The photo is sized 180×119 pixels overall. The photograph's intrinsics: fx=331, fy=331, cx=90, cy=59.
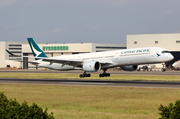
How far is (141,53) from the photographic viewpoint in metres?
54.8

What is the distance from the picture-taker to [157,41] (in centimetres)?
13000

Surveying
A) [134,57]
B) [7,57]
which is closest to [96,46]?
[7,57]

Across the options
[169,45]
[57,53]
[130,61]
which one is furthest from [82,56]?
[57,53]

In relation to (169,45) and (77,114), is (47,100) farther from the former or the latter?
(169,45)

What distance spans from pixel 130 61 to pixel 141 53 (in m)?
2.37

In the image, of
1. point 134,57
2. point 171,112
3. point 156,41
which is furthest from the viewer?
point 156,41

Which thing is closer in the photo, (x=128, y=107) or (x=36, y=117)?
(x=36, y=117)

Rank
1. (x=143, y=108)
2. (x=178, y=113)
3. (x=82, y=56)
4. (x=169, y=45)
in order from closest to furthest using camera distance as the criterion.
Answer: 1. (x=178, y=113)
2. (x=143, y=108)
3. (x=82, y=56)
4. (x=169, y=45)

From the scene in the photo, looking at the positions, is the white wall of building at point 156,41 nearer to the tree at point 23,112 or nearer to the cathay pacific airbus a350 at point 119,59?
the cathay pacific airbus a350 at point 119,59

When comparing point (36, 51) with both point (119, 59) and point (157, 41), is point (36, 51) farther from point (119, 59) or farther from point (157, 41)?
point (157, 41)

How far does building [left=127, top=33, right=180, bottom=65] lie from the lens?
413 feet

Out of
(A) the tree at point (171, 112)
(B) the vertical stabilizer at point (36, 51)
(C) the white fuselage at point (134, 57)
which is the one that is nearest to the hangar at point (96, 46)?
(B) the vertical stabilizer at point (36, 51)

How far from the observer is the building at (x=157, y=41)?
12594cm

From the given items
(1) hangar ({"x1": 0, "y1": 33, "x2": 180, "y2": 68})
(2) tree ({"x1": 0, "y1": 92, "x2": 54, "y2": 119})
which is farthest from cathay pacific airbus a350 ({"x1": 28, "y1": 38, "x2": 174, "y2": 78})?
(1) hangar ({"x1": 0, "y1": 33, "x2": 180, "y2": 68})
